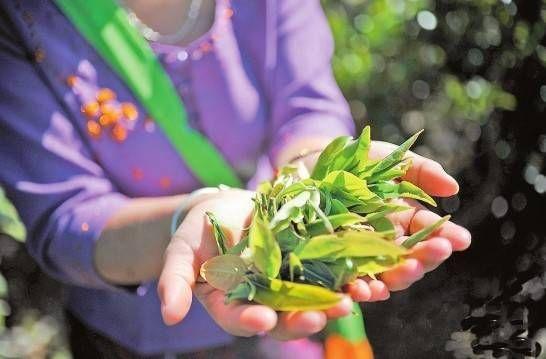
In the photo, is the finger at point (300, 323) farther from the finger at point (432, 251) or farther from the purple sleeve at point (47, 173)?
the purple sleeve at point (47, 173)

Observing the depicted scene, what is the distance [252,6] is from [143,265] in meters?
0.31

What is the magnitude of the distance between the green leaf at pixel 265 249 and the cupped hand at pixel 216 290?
1.6 inches

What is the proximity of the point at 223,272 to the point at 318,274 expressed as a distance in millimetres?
87

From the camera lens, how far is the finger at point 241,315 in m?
0.78

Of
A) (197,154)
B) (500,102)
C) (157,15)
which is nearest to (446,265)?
(500,102)

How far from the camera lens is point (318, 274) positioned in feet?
2.82

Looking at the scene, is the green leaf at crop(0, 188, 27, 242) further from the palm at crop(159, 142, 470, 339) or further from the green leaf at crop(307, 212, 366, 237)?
the green leaf at crop(307, 212, 366, 237)

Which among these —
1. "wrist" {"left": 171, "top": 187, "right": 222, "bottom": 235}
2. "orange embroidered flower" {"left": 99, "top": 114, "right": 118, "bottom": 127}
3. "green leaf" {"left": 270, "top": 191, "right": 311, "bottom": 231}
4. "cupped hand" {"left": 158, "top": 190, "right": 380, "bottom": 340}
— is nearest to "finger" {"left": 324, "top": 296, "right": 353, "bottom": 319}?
"cupped hand" {"left": 158, "top": 190, "right": 380, "bottom": 340}

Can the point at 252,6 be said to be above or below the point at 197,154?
above

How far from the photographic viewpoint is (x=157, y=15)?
1018 millimetres

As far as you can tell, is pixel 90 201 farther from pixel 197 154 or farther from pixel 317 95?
pixel 317 95

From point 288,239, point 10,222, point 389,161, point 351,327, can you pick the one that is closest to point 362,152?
point 389,161

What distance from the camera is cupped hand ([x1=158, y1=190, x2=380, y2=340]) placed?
0.79m

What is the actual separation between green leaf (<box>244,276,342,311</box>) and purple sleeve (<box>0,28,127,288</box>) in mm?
243
